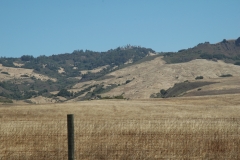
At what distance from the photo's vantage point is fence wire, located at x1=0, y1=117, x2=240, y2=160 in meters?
17.2

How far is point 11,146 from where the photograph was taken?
60.7 feet

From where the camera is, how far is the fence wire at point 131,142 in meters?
17.2

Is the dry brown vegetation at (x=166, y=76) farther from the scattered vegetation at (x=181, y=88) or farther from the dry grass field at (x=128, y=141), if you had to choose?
the dry grass field at (x=128, y=141)

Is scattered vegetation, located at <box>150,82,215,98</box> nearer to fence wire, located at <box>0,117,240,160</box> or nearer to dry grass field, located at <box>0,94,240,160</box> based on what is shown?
dry grass field, located at <box>0,94,240,160</box>

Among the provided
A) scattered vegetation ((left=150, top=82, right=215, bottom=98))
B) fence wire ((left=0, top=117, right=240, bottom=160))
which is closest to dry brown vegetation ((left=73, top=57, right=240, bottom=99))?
scattered vegetation ((left=150, top=82, right=215, bottom=98))

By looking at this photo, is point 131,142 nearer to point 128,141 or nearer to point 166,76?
point 128,141

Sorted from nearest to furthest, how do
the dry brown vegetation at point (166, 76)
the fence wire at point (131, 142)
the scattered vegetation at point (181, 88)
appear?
the fence wire at point (131, 142) < the scattered vegetation at point (181, 88) < the dry brown vegetation at point (166, 76)

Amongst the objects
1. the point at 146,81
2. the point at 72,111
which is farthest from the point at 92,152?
the point at 146,81

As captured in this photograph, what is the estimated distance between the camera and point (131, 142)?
1833 cm

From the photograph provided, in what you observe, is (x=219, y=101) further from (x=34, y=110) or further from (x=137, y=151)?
(x=137, y=151)

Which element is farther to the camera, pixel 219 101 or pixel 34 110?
pixel 219 101

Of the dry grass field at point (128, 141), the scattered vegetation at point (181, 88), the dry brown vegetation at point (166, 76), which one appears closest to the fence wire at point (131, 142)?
the dry grass field at point (128, 141)

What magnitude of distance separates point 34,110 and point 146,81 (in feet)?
373

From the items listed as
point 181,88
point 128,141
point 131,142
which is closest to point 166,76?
point 181,88
